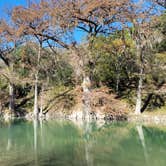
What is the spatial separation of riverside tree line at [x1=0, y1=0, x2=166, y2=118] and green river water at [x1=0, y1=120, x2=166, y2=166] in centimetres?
893

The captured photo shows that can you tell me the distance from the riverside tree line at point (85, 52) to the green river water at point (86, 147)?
8.93 meters

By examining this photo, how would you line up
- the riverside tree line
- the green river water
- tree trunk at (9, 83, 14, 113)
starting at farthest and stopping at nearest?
1. tree trunk at (9, 83, 14, 113)
2. the riverside tree line
3. the green river water

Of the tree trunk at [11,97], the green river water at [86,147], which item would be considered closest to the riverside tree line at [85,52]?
the tree trunk at [11,97]

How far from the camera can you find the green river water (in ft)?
39.7

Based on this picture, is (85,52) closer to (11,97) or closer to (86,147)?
(11,97)

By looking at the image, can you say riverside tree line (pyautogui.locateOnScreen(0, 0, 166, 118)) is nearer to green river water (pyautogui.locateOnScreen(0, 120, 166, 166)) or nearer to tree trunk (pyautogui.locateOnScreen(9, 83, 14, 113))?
tree trunk (pyautogui.locateOnScreen(9, 83, 14, 113))

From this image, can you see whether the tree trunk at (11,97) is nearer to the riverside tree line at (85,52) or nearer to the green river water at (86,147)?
the riverside tree line at (85,52)

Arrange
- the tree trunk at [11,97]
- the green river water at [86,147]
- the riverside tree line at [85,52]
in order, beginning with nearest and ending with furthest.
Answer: the green river water at [86,147]
the riverside tree line at [85,52]
the tree trunk at [11,97]

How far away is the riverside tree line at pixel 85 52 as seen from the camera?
30.5 m

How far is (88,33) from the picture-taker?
32.9 metres

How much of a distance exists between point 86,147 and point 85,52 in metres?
17.4

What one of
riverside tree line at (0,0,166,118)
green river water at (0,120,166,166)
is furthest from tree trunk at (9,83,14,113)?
green river water at (0,120,166,166)

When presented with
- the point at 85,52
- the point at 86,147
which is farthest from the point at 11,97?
the point at 86,147

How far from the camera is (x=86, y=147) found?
1576 centimetres
